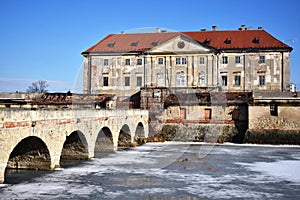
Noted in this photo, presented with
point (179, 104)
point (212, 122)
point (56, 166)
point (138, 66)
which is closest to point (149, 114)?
point (179, 104)

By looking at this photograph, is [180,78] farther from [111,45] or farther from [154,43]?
[111,45]

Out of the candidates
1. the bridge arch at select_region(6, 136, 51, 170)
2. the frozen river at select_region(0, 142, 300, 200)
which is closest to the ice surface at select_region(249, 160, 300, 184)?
the frozen river at select_region(0, 142, 300, 200)

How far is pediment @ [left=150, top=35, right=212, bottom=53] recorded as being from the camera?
4006cm

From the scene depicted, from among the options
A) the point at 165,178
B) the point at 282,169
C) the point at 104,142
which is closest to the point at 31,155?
the point at 165,178

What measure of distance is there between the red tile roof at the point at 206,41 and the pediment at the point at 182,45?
829 millimetres

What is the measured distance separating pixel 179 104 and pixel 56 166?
1890 centimetres

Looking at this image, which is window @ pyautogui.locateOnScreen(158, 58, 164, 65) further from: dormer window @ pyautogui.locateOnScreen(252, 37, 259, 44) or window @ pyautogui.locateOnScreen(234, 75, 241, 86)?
dormer window @ pyautogui.locateOnScreen(252, 37, 259, 44)

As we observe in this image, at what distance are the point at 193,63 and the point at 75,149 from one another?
24.0 metres

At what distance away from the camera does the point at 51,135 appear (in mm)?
15383

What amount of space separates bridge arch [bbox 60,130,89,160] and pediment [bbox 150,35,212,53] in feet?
77.1

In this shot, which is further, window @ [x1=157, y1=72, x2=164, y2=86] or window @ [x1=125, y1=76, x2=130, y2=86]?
window @ [x1=125, y1=76, x2=130, y2=86]

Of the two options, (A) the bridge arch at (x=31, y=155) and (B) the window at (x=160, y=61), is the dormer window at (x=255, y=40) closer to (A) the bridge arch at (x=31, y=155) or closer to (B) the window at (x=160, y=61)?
(B) the window at (x=160, y=61)

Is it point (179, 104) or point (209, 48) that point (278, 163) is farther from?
point (209, 48)

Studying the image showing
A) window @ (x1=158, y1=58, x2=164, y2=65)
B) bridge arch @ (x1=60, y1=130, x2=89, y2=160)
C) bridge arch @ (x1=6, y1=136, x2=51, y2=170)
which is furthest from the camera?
window @ (x1=158, y1=58, x2=164, y2=65)
